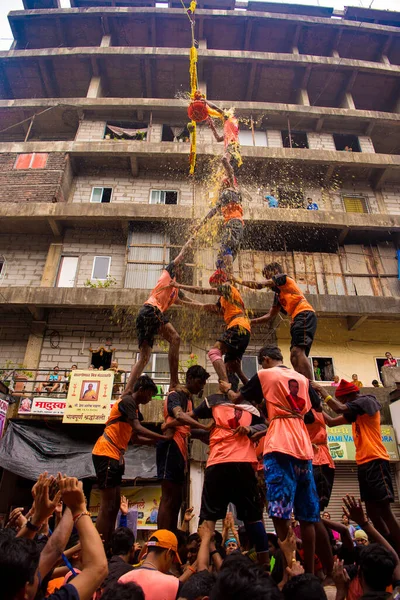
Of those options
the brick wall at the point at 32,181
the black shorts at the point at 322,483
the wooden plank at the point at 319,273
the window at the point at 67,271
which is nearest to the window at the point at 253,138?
the wooden plank at the point at 319,273

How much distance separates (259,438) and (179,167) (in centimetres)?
1617

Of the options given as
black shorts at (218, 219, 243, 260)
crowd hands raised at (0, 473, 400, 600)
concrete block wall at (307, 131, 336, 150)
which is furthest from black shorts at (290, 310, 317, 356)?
concrete block wall at (307, 131, 336, 150)

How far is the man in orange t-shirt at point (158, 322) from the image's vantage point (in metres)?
6.59

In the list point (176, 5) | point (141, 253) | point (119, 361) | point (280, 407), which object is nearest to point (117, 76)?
point (176, 5)

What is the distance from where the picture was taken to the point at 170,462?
5.11 metres

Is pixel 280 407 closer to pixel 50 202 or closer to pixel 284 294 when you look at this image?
pixel 284 294

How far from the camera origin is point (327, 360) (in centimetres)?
1556

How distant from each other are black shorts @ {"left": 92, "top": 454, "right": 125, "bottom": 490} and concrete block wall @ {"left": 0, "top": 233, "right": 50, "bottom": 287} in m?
12.8

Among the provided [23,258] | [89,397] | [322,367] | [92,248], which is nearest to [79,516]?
[89,397]

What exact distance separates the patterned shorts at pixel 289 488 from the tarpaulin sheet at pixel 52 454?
7.43 meters

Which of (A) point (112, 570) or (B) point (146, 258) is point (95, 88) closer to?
(B) point (146, 258)

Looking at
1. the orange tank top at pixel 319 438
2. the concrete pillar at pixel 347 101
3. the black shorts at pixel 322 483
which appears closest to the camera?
the black shorts at pixel 322 483

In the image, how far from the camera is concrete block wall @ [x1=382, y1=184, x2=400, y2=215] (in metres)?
19.0

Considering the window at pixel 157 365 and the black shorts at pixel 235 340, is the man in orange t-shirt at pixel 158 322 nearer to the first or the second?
the black shorts at pixel 235 340
